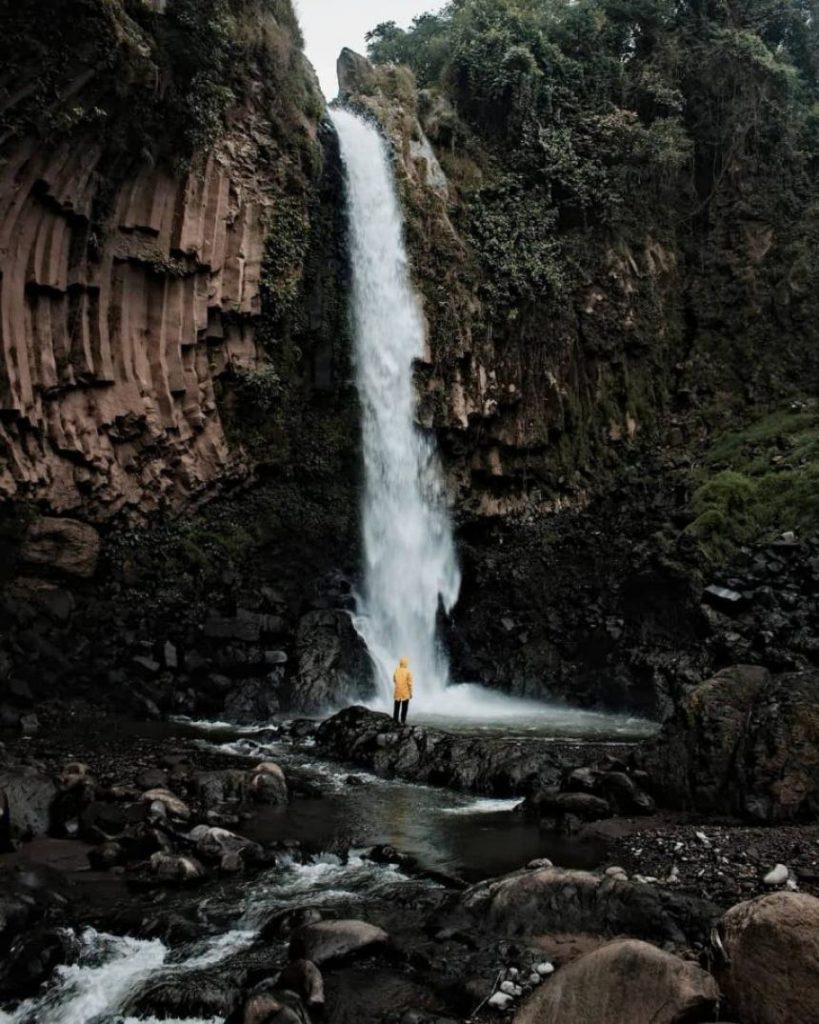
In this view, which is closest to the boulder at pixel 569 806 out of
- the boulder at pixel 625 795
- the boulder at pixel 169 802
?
the boulder at pixel 625 795

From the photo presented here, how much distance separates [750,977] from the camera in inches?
206

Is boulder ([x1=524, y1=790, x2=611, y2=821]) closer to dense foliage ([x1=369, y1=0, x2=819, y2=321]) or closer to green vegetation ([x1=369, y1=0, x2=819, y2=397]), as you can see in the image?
green vegetation ([x1=369, y1=0, x2=819, y2=397])

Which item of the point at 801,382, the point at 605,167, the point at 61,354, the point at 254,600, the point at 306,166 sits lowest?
the point at 254,600

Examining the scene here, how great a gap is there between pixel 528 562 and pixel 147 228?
13.3 meters

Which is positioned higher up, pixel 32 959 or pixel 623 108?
pixel 623 108

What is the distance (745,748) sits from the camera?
1050cm

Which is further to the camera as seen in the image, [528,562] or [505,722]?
[528,562]

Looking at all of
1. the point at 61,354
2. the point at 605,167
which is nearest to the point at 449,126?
the point at 605,167

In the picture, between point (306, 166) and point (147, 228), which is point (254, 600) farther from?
point (306, 166)

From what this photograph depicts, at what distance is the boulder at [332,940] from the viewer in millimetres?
Answer: 6723

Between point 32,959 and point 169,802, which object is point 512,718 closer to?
point 169,802

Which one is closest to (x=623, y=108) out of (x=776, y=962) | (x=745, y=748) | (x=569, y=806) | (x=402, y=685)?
(x=402, y=685)

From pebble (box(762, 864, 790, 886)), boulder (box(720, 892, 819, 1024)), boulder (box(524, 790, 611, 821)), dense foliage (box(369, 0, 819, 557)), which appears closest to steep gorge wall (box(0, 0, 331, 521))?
dense foliage (box(369, 0, 819, 557))

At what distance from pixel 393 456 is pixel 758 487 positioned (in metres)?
9.73
